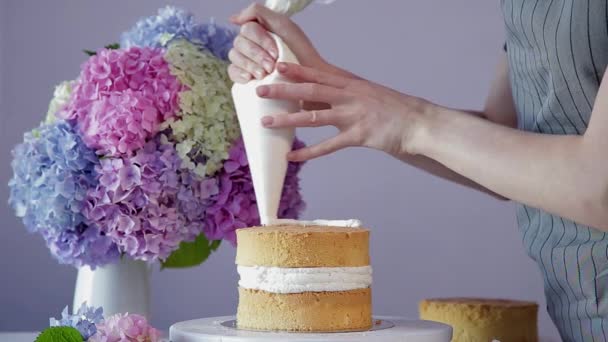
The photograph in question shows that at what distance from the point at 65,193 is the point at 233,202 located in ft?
0.80

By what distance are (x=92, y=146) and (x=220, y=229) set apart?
0.22 metres

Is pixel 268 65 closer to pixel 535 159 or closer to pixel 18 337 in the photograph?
pixel 535 159

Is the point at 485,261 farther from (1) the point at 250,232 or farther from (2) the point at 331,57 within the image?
(1) the point at 250,232

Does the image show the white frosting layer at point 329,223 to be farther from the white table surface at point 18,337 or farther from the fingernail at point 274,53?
the white table surface at point 18,337

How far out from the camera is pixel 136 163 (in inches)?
53.7

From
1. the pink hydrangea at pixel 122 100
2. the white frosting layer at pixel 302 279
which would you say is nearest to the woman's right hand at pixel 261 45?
the pink hydrangea at pixel 122 100

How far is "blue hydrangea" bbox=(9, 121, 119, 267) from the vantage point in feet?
4.50

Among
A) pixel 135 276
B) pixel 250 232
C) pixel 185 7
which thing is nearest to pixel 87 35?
pixel 185 7

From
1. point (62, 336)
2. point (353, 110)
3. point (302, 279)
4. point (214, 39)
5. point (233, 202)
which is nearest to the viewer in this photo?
point (62, 336)

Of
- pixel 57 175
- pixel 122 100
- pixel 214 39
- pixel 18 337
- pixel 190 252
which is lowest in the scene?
pixel 18 337

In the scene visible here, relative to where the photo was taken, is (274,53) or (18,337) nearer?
(274,53)

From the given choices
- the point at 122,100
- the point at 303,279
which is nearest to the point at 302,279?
the point at 303,279

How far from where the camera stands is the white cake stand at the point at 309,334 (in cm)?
105

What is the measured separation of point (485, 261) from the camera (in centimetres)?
231
